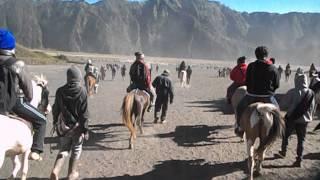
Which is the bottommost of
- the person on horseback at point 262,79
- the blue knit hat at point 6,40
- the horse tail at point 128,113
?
the horse tail at point 128,113

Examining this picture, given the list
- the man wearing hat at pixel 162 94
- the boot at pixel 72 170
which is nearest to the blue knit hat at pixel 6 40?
the boot at pixel 72 170

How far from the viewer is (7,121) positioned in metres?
6.36

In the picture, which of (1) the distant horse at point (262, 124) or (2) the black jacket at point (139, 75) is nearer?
(1) the distant horse at point (262, 124)

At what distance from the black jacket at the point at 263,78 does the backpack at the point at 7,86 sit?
434 centimetres

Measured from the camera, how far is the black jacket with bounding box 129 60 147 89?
42.7 ft

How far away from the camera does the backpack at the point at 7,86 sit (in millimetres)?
6719

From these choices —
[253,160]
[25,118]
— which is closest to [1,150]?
[25,118]

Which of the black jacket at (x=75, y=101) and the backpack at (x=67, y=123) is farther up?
the black jacket at (x=75, y=101)

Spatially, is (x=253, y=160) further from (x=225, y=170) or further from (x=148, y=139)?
(x=148, y=139)

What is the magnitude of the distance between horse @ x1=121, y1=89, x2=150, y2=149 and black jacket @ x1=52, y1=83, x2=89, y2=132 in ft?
11.1

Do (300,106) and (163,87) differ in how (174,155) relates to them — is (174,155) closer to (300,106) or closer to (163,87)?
(300,106)

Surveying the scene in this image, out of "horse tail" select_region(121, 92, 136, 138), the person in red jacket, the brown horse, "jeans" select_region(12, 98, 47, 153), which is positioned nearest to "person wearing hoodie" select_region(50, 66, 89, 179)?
"jeans" select_region(12, 98, 47, 153)

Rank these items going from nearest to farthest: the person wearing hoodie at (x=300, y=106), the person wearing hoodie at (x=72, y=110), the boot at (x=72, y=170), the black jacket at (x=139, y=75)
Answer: the person wearing hoodie at (x=72, y=110), the boot at (x=72, y=170), the person wearing hoodie at (x=300, y=106), the black jacket at (x=139, y=75)

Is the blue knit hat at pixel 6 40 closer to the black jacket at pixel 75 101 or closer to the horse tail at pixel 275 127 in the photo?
the black jacket at pixel 75 101
